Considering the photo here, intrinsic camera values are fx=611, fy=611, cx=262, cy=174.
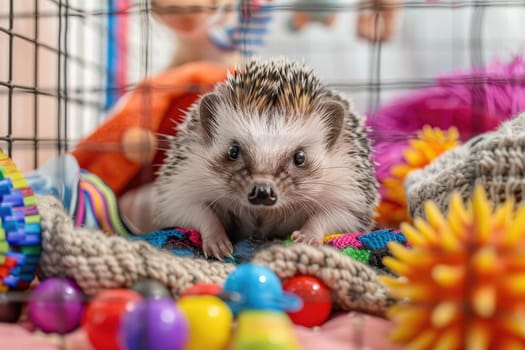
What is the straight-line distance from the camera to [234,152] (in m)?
1.70

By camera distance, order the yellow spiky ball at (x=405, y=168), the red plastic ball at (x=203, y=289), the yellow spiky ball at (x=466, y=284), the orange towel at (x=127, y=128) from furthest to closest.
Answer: the orange towel at (x=127, y=128), the yellow spiky ball at (x=405, y=168), the red plastic ball at (x=203, y=289), the yellow spiky ball at (x=466, y=284)

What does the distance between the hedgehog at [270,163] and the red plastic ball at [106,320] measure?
489 millimetres

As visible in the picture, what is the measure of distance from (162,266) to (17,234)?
33 cm

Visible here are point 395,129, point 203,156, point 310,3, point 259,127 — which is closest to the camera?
point 259,127

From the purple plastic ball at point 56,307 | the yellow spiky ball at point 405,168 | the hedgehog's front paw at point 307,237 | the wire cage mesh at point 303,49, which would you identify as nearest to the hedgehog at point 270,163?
the hedgehog's front paw at point 307,237

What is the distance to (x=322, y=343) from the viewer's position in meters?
1.12

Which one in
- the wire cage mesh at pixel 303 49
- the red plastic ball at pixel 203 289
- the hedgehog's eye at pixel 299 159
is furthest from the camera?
the wire cage mesh at pixel 303 49

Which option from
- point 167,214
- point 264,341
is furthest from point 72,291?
point 167,214

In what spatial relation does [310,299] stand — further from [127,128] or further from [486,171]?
[127,128]

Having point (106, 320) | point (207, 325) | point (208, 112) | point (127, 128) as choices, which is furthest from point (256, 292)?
point (127, 128)

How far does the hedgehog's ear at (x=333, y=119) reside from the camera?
178 centimetres

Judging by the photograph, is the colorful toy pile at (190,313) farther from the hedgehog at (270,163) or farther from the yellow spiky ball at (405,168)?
the yellow spiky ball at (405,168)

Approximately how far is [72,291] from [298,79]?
855 mm

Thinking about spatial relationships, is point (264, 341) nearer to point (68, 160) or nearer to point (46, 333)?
point (46, 333)
